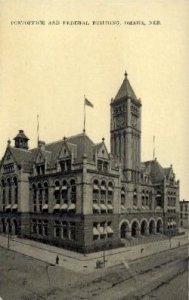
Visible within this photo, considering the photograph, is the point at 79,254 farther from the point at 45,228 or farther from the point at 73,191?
the point at 45,228

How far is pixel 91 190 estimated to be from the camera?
2831 centimetres

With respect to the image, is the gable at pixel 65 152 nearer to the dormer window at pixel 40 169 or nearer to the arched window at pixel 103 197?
the dormer window at pixel 40 169

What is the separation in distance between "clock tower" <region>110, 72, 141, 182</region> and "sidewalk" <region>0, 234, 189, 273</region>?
29.4 feet

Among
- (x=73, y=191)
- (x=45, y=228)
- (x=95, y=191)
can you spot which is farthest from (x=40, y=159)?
(x=95, y=191)

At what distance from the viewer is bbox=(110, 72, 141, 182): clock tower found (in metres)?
35.8

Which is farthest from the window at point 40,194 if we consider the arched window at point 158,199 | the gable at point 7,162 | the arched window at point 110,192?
the arched window at point 158,199

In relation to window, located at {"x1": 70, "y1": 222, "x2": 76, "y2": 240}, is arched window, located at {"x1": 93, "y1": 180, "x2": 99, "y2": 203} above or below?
above

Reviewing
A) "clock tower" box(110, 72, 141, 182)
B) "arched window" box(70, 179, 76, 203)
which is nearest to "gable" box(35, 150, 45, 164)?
"arched window" box(70, 179, 76, 203)

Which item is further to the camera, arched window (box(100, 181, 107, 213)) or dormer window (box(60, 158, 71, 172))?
dormer window (box(60, 158, 71, 172))

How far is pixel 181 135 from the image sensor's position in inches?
586

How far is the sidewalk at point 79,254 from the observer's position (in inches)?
920

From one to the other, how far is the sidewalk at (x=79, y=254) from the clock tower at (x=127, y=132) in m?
8.95

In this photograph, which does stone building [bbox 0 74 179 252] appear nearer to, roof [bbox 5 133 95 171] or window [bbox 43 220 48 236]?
roof [bbox 5 133 95 171]

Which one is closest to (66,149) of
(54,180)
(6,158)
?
(54,180)
